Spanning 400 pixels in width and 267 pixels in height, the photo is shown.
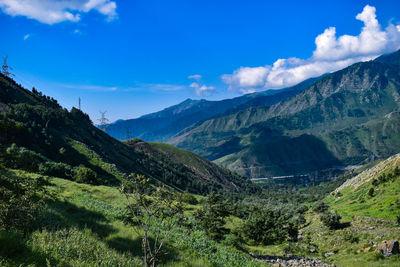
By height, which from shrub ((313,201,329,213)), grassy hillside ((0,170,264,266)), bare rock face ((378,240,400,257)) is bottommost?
shrub ((313,201,329,213))

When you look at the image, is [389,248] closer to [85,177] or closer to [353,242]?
[353,242]

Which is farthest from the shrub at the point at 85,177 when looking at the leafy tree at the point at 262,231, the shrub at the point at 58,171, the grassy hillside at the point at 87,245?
the leafy tree at the point at 262,231

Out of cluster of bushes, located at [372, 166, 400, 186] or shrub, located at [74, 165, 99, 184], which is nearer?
shrub, located at [74, 165, 99, 184]

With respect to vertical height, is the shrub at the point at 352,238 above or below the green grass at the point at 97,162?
below

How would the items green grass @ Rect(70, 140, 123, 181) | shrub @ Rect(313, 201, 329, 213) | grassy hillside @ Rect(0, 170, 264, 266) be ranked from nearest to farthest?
grassy hillside @ Rect(0, 170, 264, 266) → shrub @ Rect(313, 201, 329, 213) → green grass @ Rect(70, 140, 123, 181)

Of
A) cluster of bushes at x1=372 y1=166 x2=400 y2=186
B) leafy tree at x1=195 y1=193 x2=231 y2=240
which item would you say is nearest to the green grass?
leafy tree at x1=195 y1=193 x2=231 y2=240

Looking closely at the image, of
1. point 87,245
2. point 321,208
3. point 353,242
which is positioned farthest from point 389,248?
point 321,208

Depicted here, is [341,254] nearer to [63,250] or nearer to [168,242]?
[168,242]

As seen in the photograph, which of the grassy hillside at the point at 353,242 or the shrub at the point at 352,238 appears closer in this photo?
the grassy hillside at the point at 353,242

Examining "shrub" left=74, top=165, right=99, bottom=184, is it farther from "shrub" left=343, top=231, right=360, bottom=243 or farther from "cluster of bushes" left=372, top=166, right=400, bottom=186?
"cluster of bushes" left=372, top=166, right=400, bottom=186

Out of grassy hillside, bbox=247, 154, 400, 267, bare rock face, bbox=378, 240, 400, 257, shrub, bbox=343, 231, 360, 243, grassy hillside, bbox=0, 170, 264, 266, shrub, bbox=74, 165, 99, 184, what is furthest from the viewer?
shrub, bbox=74, 165, 99, 184

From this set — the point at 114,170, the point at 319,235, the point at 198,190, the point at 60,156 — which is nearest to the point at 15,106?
the point at 60,156

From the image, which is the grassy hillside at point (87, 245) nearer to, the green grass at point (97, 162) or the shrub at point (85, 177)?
the shrub at point (85, 177)

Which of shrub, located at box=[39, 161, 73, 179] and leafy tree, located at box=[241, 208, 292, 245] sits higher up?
shrub, located at box=[39, 161, 73, 179]
